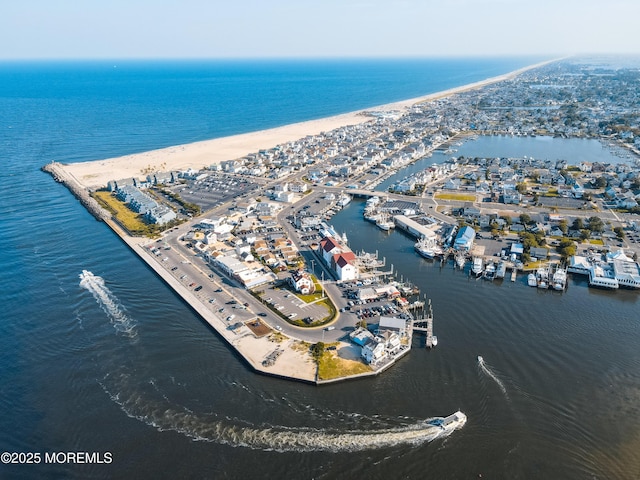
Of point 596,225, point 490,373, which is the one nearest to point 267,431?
point 490,373

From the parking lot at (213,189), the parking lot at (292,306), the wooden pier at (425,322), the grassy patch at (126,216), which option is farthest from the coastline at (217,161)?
the parking lot at (213,189)

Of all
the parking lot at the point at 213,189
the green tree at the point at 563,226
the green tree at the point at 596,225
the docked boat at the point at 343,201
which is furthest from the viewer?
the parking lot at the point at 213,189

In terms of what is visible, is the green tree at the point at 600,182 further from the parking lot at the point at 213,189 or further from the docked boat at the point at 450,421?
the docked boat at the point at 450,421

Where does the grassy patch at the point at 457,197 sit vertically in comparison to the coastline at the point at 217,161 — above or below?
below

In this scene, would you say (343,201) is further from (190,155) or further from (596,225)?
(190,155)

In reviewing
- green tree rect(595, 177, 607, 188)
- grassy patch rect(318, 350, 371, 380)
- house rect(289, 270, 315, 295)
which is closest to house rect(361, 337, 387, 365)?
grassy patch rect(318, 350, 371, 380)

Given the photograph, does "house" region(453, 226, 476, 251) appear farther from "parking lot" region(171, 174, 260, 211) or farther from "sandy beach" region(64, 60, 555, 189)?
"sandy beach" region(64, 60, 555, 189)
